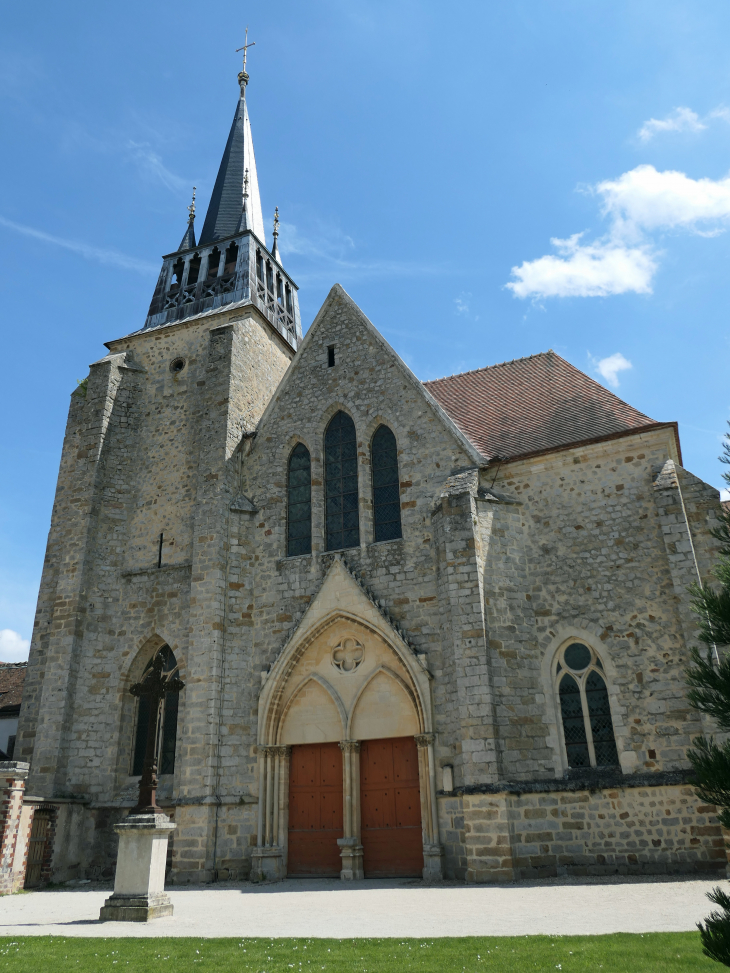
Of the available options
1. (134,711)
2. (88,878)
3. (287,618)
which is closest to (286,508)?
(287,618)

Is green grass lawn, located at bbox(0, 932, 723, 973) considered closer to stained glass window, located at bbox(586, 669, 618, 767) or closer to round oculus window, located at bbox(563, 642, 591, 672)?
stained glass window, located at bbox(586, 669, 618, 767)

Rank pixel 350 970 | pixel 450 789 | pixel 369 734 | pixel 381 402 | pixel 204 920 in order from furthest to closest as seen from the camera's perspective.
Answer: pixel 381 402, pixel 369 734, pixel 450 789, pixel 204 920, pixel 350 970

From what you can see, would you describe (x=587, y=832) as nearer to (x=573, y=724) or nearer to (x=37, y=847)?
(x=573, y=724)

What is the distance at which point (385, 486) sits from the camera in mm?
15344

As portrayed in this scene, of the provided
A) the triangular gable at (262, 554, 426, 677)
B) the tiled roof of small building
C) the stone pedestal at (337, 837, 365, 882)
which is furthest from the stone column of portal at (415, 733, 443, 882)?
the tiled roof of small building

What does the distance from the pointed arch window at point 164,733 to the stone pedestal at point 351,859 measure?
4011mm

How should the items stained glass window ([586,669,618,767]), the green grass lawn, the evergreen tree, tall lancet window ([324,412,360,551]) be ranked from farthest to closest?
tall lancet window ([324,412,360,551]), stained glass window ([586,669,618,767]), the green grass lawn, the evergreen tree

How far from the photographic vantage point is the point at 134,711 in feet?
51.4

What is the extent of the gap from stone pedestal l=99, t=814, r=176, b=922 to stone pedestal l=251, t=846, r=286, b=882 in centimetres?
457

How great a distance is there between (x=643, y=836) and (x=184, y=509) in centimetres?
1128

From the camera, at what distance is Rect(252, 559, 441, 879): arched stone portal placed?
12898 mm

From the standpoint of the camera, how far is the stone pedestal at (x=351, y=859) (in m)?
12.7

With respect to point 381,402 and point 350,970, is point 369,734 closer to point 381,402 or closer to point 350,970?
point 381,402

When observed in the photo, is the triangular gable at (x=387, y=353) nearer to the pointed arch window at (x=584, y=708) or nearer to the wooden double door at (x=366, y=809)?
the pointed arch window at (x=584, y=708)
